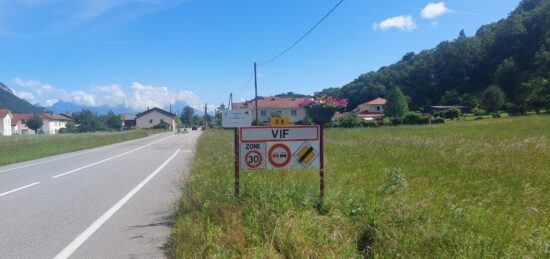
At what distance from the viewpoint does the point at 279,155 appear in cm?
634

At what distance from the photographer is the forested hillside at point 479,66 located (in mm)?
88688

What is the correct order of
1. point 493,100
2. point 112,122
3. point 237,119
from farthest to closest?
point 112,122 → point 493,100 → point 237,119

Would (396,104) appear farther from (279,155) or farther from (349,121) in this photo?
(279,155)

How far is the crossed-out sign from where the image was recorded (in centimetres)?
629

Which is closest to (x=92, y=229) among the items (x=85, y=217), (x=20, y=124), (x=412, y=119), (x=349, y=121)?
(x=85, y=217)

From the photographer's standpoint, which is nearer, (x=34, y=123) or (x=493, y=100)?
(x=493, y=100)

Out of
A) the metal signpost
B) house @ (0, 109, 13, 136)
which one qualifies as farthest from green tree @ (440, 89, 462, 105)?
house @ (0, 109, 13, 136)

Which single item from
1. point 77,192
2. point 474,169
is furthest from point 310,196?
point 77,192

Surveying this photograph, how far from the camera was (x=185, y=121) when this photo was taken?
6462 inches

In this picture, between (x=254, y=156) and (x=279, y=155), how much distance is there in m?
0.38

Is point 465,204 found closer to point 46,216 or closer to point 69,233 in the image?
point 69,233

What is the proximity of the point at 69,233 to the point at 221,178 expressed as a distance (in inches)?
105

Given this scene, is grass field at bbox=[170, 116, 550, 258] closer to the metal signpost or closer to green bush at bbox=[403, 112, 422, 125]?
the metal signpost

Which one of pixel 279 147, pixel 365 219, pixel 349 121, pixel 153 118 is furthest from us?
pixel 153 118
